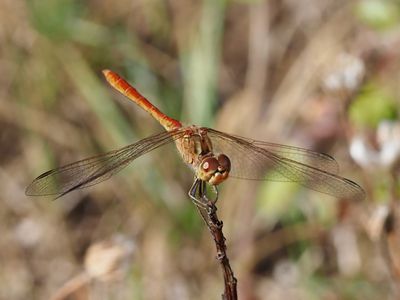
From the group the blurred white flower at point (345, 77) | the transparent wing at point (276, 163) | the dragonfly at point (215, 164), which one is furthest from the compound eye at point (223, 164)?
the blurred white flower at point (345, 77)

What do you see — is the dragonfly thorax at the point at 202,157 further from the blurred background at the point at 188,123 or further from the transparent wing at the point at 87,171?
the blurred background at the point at 188,123

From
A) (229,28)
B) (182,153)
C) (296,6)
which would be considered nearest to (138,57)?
(229,28)

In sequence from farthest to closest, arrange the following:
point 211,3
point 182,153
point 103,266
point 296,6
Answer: point 296,6 → point 211,3 → point 182,153 → point 103,266

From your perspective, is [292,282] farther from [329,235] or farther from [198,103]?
[198,103]

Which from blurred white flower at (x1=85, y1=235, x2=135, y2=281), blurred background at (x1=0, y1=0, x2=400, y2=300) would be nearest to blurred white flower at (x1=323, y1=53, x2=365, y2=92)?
blurred background at (x1=0, y1=0, x2=400, y2=300)

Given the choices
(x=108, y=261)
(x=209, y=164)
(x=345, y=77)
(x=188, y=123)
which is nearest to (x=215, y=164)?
(x=209, y=164)

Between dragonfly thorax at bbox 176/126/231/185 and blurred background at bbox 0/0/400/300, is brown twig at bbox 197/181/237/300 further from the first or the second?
blurred background at bbox 0/0/400/300
